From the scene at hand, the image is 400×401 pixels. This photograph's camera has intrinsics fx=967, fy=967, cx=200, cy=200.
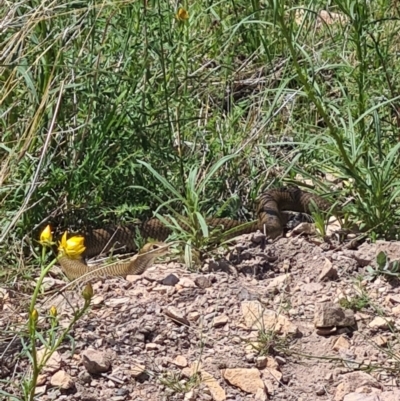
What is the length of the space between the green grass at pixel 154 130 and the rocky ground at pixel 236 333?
333mm

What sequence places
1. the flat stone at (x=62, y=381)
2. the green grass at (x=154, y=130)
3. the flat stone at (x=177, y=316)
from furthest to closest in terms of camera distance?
1. the green grass at (x=154, y=130)
2. the flat stone at (x=177, y=316)
3. the flat stone at (x=62, y=381)

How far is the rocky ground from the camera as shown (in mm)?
3730

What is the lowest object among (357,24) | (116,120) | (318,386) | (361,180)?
(318,386)

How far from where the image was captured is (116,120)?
5117 millimetres

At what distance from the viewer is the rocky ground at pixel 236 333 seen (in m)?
3.73

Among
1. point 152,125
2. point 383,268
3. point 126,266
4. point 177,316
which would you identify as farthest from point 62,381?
point 152,125

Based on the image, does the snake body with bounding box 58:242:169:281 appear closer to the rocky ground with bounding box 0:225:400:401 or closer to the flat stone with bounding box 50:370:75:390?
the rocky ground with bounding box 0:225:400:401

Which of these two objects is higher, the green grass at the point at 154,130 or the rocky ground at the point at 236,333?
the green grass at the point at 154,130

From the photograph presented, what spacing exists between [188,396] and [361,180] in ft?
4.97

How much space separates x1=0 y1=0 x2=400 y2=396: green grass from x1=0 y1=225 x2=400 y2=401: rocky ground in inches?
13.1

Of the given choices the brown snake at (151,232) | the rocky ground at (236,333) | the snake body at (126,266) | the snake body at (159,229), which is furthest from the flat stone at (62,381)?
the snake body at (159,229)

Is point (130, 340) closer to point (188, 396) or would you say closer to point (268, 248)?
point (188, 396)

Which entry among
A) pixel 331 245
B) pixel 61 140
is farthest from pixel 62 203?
pixel 331 245

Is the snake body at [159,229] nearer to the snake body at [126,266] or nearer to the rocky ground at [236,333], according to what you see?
the snake body at [126,266]
